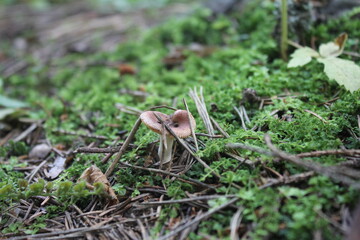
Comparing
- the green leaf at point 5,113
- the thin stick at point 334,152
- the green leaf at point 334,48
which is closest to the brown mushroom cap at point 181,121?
the thin stick at point 334,152

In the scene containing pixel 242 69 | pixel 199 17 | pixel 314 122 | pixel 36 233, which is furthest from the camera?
pixel 199 17

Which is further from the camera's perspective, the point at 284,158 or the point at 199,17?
the point at 199,17

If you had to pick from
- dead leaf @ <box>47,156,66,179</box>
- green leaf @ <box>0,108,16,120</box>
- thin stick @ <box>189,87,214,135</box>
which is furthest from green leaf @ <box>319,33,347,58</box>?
green leaf @ <box>0,108,16,120</box>

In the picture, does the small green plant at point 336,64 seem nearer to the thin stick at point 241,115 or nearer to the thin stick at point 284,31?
the thin stick at point 284,31

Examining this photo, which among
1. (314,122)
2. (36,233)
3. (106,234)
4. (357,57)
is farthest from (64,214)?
(357,57)

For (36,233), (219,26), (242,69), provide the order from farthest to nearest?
1. (219,26)
2. (242,69)
3. (36,233)

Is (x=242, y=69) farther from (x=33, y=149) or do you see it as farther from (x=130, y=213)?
(x=33, y=149)

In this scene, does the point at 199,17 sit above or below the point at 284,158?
above

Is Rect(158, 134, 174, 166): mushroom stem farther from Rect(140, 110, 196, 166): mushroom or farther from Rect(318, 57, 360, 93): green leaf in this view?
Rect(318, 57, 360, 93): green leaf

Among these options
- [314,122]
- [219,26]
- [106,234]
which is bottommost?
[106,234]
